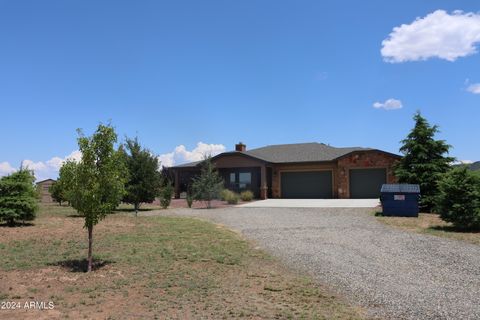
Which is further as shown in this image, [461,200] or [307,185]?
[307,185]

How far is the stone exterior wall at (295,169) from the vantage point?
31578mm

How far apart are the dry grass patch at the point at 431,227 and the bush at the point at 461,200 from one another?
0.46m

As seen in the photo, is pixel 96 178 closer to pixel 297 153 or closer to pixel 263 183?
pixel 263 183

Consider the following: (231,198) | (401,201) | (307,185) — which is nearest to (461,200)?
(401,201)

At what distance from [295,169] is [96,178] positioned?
26.0 meters

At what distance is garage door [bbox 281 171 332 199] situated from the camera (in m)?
32.2

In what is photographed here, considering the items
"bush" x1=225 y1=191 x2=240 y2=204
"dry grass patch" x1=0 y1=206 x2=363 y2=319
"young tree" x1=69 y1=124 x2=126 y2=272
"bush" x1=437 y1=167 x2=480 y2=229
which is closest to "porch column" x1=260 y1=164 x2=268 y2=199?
"bush" x1=225 y1=191 x2=240 y2=204

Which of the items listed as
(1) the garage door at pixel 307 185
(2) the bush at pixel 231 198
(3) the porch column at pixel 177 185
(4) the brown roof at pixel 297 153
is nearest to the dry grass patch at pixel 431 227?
(2) the bush at pixel 231 198

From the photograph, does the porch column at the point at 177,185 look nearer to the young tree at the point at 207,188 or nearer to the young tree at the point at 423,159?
the young tree at the point at 207,188

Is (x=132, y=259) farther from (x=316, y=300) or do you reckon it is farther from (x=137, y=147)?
(x=137, y=147)

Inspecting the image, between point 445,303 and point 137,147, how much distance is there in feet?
61.1

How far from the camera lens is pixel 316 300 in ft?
20.4

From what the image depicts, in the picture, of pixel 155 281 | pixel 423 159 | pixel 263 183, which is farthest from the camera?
pixel 263 183

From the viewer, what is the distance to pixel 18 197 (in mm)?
13523
